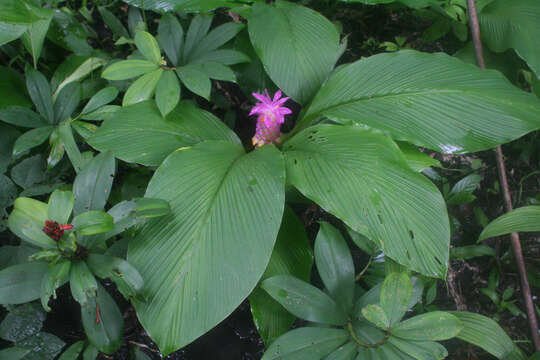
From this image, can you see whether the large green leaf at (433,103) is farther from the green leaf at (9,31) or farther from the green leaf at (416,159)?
the green leaf at (9,31)

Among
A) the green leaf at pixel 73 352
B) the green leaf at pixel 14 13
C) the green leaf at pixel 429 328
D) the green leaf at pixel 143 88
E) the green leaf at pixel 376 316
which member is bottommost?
the green leaf at pixel 73 352

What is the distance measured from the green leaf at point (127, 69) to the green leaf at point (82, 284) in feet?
1.84

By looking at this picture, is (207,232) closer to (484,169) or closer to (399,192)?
(399,192)

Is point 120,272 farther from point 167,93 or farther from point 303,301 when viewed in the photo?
point 167,93

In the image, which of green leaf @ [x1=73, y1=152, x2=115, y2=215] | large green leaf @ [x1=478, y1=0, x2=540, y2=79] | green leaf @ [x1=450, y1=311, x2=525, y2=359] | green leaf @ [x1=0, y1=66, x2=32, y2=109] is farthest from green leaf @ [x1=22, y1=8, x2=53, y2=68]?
large green leaf @ [x1=478, y1=0, x2=540, y2=79]

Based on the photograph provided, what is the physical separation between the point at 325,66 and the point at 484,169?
908mm

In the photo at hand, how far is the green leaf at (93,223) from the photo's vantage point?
0.67m


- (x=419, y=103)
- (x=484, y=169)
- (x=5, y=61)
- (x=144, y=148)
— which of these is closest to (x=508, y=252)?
(x=484, y=169)

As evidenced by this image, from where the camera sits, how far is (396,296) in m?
0.73

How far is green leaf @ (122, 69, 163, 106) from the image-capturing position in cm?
101

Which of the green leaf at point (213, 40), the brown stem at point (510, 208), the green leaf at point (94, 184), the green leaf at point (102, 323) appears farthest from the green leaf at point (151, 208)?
the brown stem at point (510, 208)

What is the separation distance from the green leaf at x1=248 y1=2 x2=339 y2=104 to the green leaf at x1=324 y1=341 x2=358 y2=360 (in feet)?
2.62

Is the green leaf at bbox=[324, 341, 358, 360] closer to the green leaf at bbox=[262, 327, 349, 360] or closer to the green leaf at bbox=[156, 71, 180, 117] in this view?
the green leaf at bbox=[262, 327, 349, 360]

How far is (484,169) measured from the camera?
1520 mm
